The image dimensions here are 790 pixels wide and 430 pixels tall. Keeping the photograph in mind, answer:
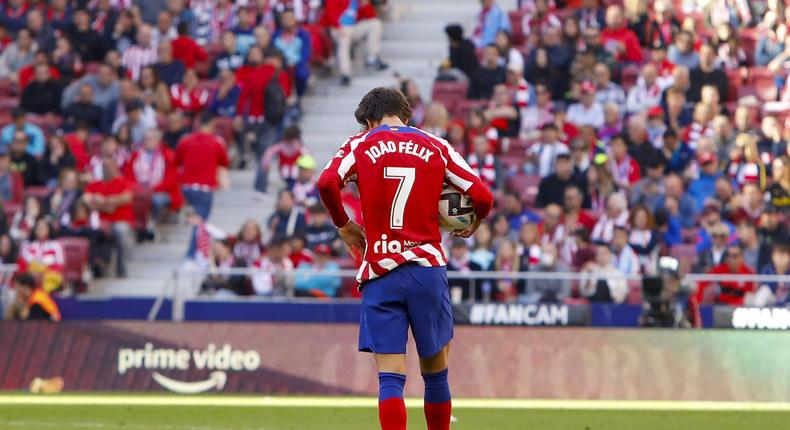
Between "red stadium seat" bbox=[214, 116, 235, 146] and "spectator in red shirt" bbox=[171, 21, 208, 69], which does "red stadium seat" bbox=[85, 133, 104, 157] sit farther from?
"spectator in red shirt" bbox=[171, 21, 208, 69]

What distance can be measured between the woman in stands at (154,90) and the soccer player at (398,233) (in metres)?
15.7

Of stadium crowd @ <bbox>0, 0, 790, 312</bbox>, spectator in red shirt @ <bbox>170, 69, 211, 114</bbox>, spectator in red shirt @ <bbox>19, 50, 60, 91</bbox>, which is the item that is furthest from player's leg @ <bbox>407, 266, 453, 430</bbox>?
spectator in red shirt @ <bbox>19, 50, 60, 91</bbox>

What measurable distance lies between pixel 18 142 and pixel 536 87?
7454 mm

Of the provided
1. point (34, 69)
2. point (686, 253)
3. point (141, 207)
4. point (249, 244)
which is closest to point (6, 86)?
point (34, 69)

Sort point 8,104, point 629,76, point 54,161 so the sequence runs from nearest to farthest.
Answer: point 629,76, point 54,161, point 8,104

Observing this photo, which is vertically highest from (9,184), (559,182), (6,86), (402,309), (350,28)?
(350,28)

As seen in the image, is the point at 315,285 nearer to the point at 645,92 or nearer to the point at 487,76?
the point at 487,76

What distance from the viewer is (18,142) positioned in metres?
23.6

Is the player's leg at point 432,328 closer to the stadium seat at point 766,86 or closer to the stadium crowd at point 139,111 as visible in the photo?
the stadium crowd at point 139,111

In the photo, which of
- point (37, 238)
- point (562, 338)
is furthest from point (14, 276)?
point (562, 338)

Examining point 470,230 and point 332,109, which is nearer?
point 470,230

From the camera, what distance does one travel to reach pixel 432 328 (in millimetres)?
8883

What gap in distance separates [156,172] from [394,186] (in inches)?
569

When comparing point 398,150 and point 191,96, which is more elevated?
point 191,96
